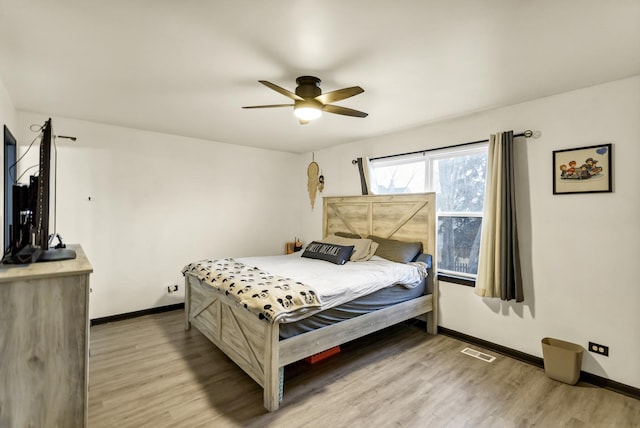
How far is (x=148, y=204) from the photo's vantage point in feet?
13.8

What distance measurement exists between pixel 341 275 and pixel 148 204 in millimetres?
2828

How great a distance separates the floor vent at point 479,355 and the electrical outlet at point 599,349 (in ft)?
2.56

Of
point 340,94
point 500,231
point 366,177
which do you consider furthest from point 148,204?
point 500,231

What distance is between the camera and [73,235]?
3686mm

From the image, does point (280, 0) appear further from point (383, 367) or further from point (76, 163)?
point (76, 163)

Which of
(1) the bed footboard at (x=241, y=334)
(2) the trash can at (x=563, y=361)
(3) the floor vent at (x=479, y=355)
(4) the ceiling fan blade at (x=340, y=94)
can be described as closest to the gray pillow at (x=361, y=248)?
(3) the floor vent at (x=479, y=355)

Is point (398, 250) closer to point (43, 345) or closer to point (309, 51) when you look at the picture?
point (309, 51)

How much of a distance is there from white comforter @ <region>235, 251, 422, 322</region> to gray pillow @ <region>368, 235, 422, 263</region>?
92 mm

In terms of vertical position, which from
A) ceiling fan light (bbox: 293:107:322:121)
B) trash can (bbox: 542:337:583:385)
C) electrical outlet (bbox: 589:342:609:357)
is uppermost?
ceiling fan light (bbox: 293:107:322:121)

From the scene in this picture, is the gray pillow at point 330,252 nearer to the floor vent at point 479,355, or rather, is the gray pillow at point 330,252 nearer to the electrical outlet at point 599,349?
the floor vent at point 479,355

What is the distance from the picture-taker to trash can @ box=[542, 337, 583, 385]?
2.58 metres

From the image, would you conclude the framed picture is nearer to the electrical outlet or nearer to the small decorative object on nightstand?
the electrical outlet

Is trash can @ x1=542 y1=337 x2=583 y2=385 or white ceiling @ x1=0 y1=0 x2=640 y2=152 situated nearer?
white ceiling @ x1=0 y1=0 x2=640 y2=152

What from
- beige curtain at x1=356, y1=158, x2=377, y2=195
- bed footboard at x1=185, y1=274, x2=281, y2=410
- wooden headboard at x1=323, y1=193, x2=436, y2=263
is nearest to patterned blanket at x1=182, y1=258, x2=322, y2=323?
bed footboard at x1=185, y1=274, x2=281, y2=410
